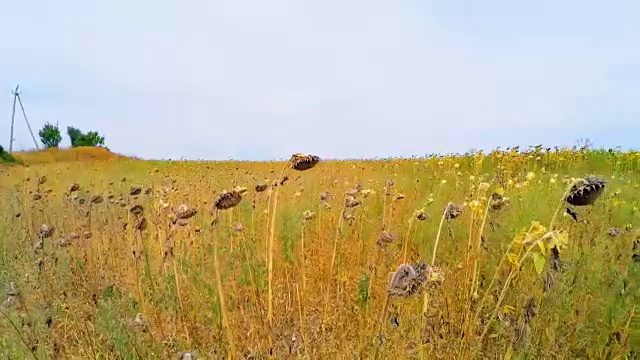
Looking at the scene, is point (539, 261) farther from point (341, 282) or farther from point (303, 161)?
point (341, 282)

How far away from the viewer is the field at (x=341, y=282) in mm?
1789

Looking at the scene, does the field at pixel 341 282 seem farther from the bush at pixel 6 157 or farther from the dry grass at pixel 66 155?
the dry grass at pixel 66 155

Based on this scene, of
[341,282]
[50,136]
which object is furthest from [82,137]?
[341,282]

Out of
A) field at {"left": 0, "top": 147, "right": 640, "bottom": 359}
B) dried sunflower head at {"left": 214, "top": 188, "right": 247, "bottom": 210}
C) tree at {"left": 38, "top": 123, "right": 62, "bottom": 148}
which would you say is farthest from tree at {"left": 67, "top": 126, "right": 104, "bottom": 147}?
dried sunflower head at {"left": 214, "top": 188, "right": 247, "bottom": 210}

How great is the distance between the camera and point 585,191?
4.39 feet

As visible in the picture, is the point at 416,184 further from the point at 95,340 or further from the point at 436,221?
the point at 95,340

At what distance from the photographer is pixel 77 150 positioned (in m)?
20.6

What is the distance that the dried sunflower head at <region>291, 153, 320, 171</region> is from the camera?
57.5 inches

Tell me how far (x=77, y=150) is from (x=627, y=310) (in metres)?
21.6

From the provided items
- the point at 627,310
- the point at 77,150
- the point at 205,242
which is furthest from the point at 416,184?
the point at 77,150

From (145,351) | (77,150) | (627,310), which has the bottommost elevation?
(145,351)

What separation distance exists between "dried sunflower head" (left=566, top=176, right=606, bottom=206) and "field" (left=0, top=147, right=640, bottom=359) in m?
0.12

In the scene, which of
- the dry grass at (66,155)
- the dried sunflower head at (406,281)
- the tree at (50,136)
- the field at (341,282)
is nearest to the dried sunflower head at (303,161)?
the field at (341,282)

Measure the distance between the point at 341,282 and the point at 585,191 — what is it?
1.69 metres
